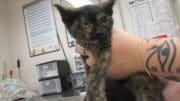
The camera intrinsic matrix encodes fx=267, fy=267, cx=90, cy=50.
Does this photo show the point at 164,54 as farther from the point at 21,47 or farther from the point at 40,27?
the point at 21,47

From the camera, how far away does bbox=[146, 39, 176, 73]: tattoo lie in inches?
28.4

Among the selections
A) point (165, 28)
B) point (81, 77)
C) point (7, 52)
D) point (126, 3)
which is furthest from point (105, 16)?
point (7, 52)

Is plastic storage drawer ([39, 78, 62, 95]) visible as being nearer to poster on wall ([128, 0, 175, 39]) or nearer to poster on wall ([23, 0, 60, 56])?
poster on wall ([23, 0, 60, 56])

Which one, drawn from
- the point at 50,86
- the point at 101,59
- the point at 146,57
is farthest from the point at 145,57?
the point at 50,86

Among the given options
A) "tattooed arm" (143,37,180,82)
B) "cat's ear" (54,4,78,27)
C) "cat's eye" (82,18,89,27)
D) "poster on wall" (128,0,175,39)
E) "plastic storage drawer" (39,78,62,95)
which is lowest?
"plastic storage drawer" (39,78,62,95)

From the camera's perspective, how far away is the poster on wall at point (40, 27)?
9.41 ft

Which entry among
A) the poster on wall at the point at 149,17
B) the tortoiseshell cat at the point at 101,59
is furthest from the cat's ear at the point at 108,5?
the poster on wall at the point at 149,17

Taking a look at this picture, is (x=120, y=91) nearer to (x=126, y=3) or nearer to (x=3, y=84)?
(x=126, y=3)

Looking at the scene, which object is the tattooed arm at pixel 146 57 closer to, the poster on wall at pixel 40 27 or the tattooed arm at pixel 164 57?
the tattooed arm at pixel 164 57

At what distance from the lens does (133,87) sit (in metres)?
0.88

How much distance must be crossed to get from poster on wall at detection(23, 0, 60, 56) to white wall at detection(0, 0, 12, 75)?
13.5 inches

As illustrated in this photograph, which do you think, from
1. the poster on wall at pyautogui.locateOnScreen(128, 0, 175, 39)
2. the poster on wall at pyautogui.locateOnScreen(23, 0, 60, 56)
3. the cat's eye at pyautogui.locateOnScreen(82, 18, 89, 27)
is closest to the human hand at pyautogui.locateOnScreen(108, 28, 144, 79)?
the cat's eye at pyautogui.locateOnScreen(82, 18, 89, 27)

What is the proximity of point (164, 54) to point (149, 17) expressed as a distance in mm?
1404

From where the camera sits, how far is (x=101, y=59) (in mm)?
942
